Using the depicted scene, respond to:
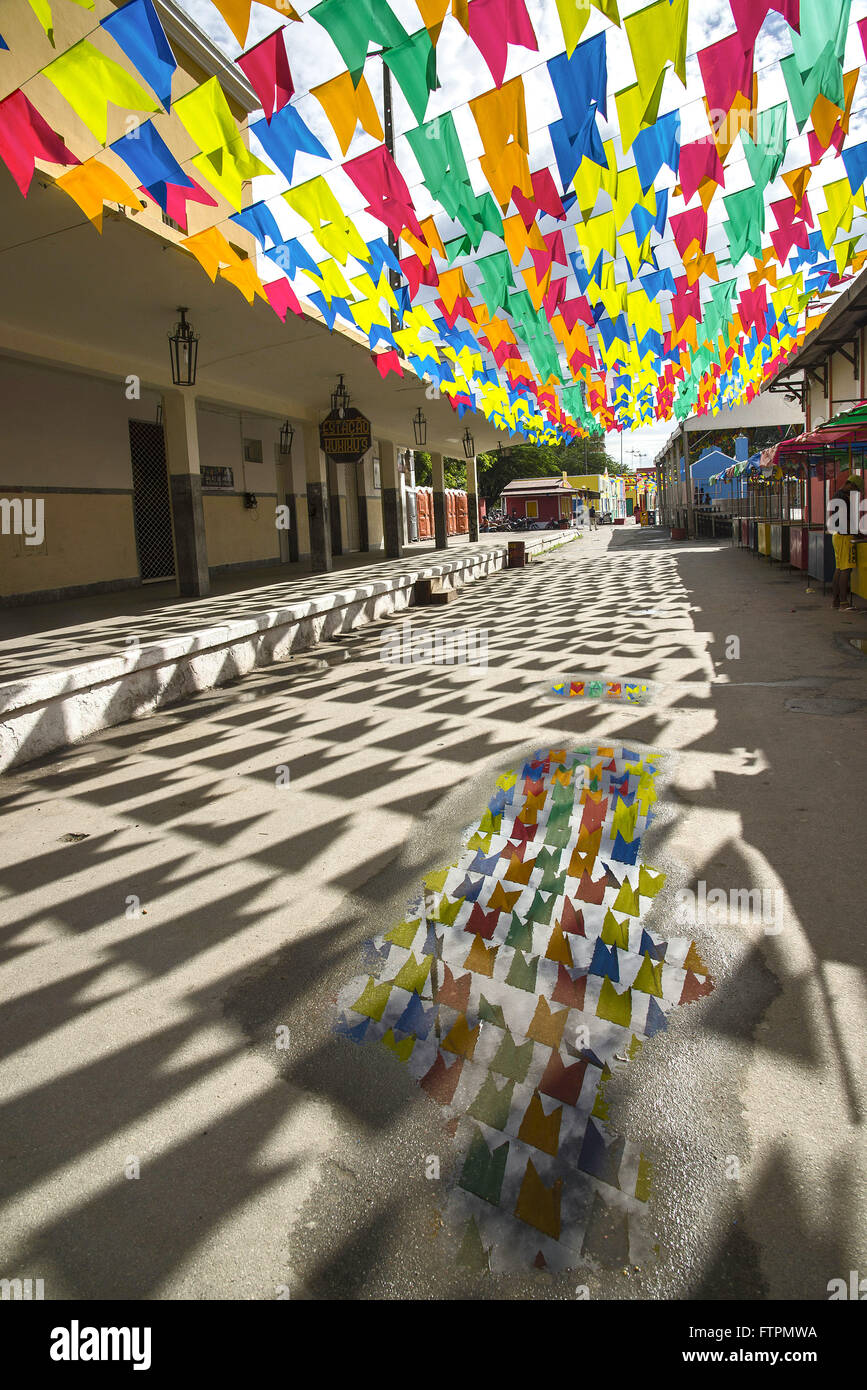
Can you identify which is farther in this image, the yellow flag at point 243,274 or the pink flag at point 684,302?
the pink flag at point 684,302

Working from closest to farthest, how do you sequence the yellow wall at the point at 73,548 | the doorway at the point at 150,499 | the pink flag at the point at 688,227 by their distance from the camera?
the pink flag at the point at 688,227, the yellow wall at the point at 73,548, the doorway at the point at 150,499

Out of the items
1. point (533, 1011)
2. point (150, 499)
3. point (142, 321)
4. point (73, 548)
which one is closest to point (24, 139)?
point (142, 321)

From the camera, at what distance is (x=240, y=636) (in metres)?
8.85

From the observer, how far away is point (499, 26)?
12.8 feet

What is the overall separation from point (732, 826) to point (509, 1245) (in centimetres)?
273

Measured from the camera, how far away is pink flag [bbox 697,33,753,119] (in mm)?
4395

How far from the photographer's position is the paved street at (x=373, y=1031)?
1770 millimetres

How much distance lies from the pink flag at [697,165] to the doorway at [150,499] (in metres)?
11.7

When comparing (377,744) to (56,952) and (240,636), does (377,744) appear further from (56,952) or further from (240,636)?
(240,636)

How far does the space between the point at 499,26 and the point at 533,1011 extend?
14.8ft

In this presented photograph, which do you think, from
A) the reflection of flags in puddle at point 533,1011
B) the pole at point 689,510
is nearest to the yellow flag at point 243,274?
the reflection of flags in puddle at point 533,1011

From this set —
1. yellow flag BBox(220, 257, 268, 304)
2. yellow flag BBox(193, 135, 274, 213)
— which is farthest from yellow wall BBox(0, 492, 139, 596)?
yellow flag BBox(193, 135, 274, 213)

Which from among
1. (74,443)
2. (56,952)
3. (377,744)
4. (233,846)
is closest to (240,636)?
(377,744)

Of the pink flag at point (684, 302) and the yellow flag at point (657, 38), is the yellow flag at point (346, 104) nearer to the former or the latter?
the yellow flag at point (657, 38)
